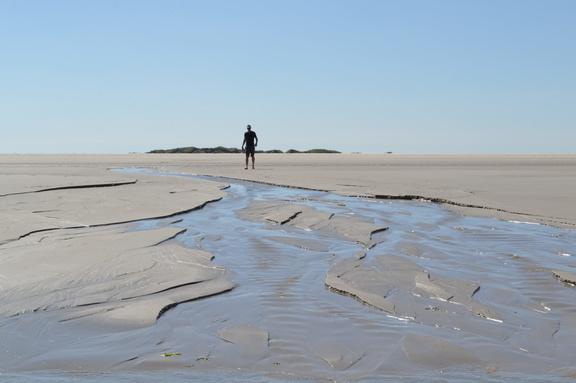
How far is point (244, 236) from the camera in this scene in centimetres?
738

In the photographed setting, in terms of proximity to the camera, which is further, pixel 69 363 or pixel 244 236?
pixel 244 236

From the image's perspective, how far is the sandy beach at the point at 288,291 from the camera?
322 centimetres

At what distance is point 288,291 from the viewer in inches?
184

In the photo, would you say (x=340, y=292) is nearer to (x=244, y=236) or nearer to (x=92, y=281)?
(x=92, y=281)

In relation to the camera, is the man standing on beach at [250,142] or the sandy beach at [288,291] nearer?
the sandy beach at [288,291]

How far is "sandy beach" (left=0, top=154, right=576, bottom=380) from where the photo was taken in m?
3.22

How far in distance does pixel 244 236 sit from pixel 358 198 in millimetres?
5577

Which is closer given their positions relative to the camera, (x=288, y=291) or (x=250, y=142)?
(x=288, y=291)

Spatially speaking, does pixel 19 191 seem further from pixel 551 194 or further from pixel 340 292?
pixel 551 194

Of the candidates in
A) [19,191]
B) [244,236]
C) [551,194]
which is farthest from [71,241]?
[551,194]

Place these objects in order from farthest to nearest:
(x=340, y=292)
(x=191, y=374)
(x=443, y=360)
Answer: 1. (x=340, y=292)
2. (x=443, y=360)
3. (x=191, y=374)

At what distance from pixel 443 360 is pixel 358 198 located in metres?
9.44

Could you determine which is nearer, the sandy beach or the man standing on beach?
the sandy beach

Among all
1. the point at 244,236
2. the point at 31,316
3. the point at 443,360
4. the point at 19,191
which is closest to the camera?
the point at 443,360
